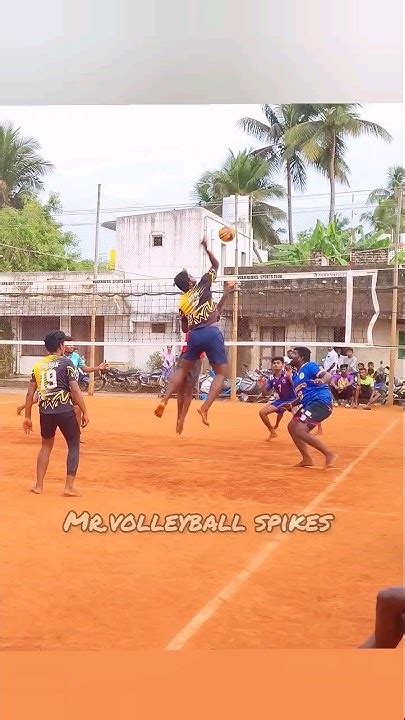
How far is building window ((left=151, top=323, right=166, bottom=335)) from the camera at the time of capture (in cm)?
1012

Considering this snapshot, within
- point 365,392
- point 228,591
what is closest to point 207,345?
point 228,591

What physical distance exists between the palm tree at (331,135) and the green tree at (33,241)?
572 cm

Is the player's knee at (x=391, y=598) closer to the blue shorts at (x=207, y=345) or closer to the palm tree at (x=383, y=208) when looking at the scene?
the blue shorts at (x=207, y=345)

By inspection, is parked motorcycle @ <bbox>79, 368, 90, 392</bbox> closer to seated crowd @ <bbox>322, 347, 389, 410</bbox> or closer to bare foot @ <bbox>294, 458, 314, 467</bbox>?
seated crowd @ <bbox>322, 347, 389, 410</bbox>

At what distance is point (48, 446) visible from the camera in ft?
20.1

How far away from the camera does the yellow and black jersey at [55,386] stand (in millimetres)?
6055

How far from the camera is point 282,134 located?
14445mm

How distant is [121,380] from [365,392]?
4.12 meters

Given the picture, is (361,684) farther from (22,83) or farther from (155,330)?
(155,330)

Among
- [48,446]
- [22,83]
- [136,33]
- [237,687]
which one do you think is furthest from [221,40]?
[237,687]

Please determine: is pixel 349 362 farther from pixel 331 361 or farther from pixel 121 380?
pixel 121 380

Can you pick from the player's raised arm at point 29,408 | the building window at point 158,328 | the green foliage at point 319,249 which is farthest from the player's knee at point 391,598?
the green foliage at point 319,249

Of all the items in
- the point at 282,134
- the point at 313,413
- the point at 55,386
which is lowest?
the point at 313,413

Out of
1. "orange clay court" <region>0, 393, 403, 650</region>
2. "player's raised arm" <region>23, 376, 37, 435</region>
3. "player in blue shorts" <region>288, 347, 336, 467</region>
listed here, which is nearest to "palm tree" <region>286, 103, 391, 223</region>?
"orange clay court" <region>0, 393, 403, 650</region>
